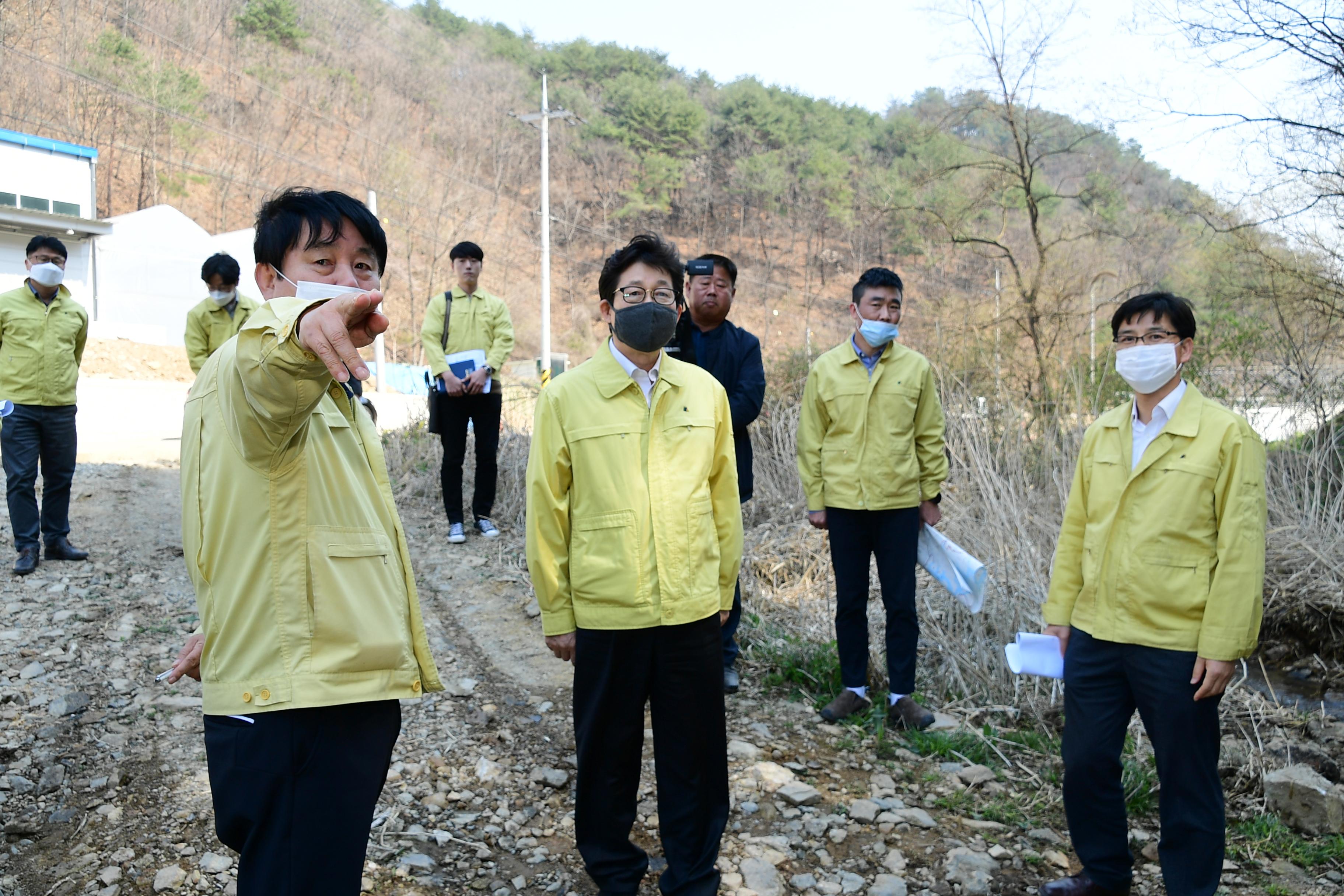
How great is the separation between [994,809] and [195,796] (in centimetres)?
292

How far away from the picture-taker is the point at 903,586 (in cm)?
406

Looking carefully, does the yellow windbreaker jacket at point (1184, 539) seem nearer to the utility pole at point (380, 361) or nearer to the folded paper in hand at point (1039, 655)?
the folded paper in hand at point (1039, 655)

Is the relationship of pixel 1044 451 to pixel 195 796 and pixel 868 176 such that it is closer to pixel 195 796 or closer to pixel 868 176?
pixel 195 796

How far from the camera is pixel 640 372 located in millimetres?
2744

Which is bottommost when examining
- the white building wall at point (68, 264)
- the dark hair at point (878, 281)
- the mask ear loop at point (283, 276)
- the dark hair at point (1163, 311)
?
the mask ear loop at point (283, 276)

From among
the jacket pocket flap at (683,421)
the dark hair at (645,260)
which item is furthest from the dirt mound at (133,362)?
the jacket pocket flap at (683,421)

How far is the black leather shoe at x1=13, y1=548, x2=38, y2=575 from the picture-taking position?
18.0 ft

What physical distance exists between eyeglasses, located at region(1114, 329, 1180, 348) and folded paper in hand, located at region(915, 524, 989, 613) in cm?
Result: 147

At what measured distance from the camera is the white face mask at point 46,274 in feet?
18.8

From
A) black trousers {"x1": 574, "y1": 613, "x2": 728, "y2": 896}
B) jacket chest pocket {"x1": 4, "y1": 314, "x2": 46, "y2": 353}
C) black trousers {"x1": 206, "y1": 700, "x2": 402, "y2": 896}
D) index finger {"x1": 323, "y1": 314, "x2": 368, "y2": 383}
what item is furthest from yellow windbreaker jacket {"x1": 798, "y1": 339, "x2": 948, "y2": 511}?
jacket chest pocket {"x1": 4, "y1": 314, "x2": 46, "y2": 353}

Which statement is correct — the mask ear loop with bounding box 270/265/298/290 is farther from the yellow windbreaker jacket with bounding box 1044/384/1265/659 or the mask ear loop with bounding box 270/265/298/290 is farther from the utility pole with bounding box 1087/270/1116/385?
the utility pole with bounding box 1087/270/1116/385

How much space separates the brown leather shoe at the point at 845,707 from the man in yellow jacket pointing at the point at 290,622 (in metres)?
2.88

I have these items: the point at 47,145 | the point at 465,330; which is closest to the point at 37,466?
the point at 465,330

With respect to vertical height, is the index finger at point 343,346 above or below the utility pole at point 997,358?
below
